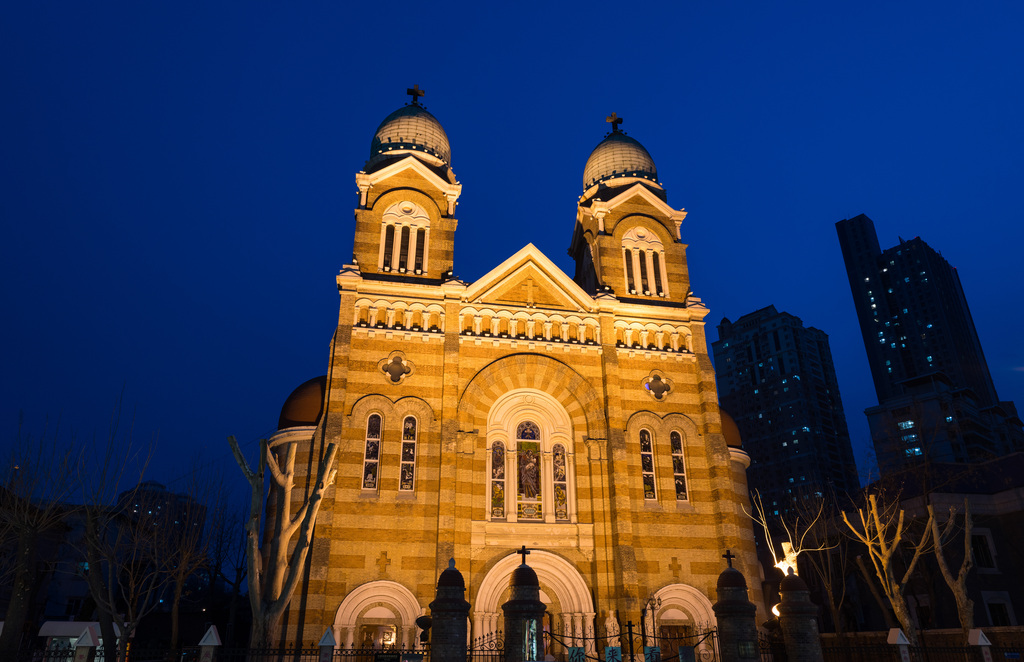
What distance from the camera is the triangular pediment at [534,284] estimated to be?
2980cm

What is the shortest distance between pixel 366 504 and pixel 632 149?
23154 millimetres

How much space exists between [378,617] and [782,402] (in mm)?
98970

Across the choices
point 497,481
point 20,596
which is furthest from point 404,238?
point 20,596

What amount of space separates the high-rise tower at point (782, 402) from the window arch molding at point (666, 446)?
7819 cm

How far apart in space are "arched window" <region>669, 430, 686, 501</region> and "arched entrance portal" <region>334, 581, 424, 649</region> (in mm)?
11441

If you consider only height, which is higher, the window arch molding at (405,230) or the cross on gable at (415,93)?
the cross on gable at (415,93)

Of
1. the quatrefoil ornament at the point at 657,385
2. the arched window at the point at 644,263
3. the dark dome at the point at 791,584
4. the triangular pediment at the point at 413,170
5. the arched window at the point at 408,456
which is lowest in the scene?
the dark dome at the point at 791,584

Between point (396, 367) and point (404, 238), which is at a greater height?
point (404, 238)

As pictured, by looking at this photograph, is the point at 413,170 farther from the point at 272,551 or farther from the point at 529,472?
the point at 272,551

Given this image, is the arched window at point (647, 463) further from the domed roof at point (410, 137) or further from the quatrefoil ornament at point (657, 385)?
the domed roof at point (410, 137)

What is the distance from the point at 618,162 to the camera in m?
35.8

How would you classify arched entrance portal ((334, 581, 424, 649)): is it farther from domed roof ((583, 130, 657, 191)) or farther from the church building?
domed roof ((583, 130, 657, 191))

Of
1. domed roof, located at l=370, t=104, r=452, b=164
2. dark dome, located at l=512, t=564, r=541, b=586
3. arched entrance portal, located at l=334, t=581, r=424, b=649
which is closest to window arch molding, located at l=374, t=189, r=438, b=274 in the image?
domed roof, located at l=370, t=104, r=452, b=164

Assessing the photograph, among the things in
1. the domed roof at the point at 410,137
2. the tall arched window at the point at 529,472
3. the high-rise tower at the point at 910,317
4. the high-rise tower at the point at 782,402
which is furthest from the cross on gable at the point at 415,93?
the high-rise tower at the point at 910,317
